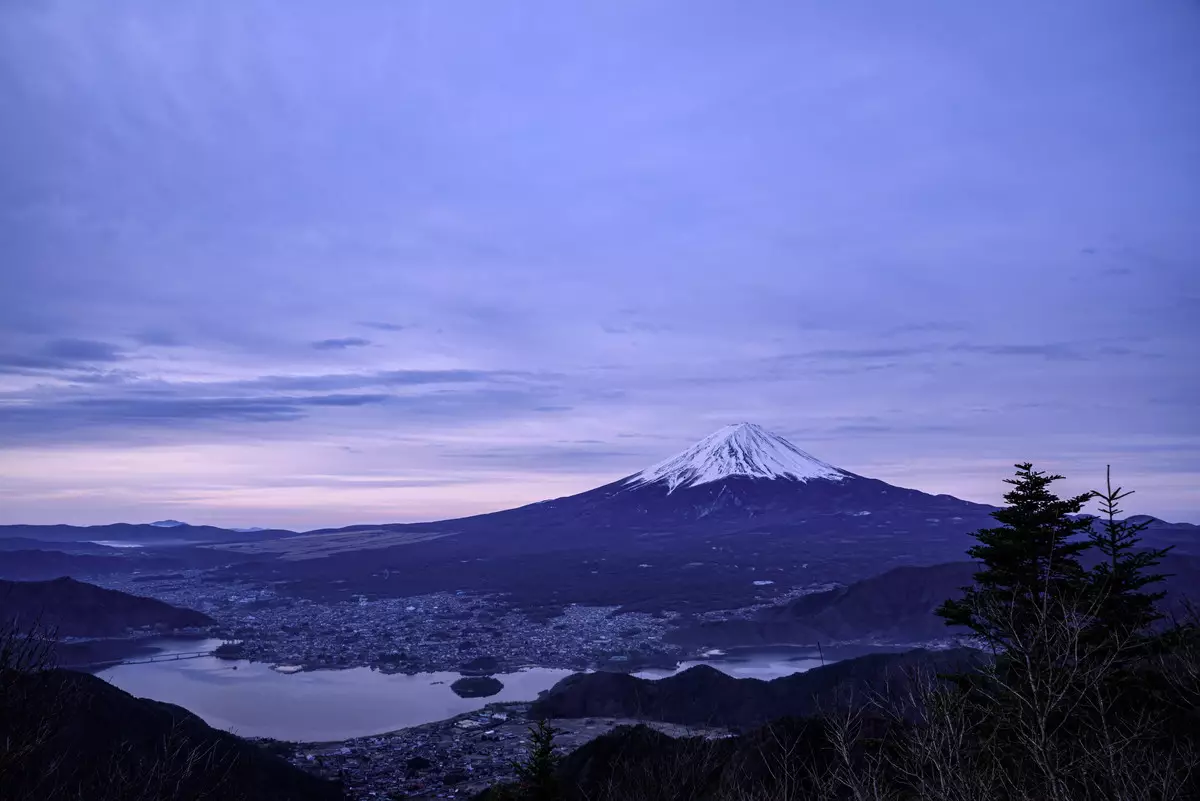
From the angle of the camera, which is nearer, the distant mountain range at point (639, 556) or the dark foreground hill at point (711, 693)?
the dark foreground hill at point (711, 693)

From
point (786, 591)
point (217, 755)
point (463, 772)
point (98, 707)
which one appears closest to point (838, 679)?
point (463, 772)

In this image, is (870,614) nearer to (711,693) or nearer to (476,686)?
(711,693)

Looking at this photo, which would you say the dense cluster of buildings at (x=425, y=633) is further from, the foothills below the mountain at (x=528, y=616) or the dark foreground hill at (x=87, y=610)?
the dark foreground hill at (x=87, y=610)

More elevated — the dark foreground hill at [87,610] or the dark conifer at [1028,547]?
the dark conifer at [1028,547]

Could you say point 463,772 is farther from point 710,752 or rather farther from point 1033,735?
point 1033,735

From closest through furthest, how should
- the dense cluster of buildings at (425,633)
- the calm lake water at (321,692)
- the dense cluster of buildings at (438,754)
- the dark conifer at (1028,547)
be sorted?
the dark conifer at (1028,547) < the dense cluster of buildings at (438,754) < the calm lake water at (321,692) < the dense cluster of buildings at (425,633)

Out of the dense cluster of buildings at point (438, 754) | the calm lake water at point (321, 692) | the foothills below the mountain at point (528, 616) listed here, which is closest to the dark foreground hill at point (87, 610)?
the foothills below the mountain at point (528, 616)

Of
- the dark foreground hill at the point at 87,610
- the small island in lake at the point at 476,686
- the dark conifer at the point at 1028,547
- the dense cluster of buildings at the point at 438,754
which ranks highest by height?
the dark conifer at the point at 1028,547
